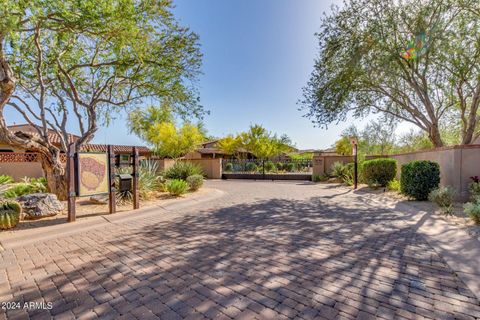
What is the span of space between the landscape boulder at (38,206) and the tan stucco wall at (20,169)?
14818mm

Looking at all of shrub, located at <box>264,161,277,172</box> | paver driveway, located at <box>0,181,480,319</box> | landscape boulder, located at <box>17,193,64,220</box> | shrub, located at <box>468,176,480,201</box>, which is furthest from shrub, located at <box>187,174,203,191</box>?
shrub, located at <box>264,161,277,172</box>

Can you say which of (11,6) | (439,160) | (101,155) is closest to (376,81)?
(439,160)

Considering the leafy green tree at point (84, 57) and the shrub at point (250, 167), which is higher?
the leafy green tree at point (84, 57)

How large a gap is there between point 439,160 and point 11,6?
13.3 m

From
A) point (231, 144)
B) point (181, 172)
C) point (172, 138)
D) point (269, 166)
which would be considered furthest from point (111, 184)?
point (231, 144)

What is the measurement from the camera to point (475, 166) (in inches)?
309

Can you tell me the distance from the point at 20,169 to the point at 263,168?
1803cm

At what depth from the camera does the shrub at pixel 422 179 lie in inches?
325

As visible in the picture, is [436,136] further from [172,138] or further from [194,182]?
[172,138]

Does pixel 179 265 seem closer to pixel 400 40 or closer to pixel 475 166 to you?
pixel 475 166

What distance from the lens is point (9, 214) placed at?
18.0ft

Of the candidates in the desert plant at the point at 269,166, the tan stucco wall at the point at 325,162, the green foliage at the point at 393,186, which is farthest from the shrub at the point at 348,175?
the desert plant at the point at 269,166

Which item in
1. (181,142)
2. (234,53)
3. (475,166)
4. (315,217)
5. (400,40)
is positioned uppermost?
(234,53)

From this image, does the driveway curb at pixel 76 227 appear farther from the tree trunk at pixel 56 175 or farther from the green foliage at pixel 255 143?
the green foliage at pixel 255 143
